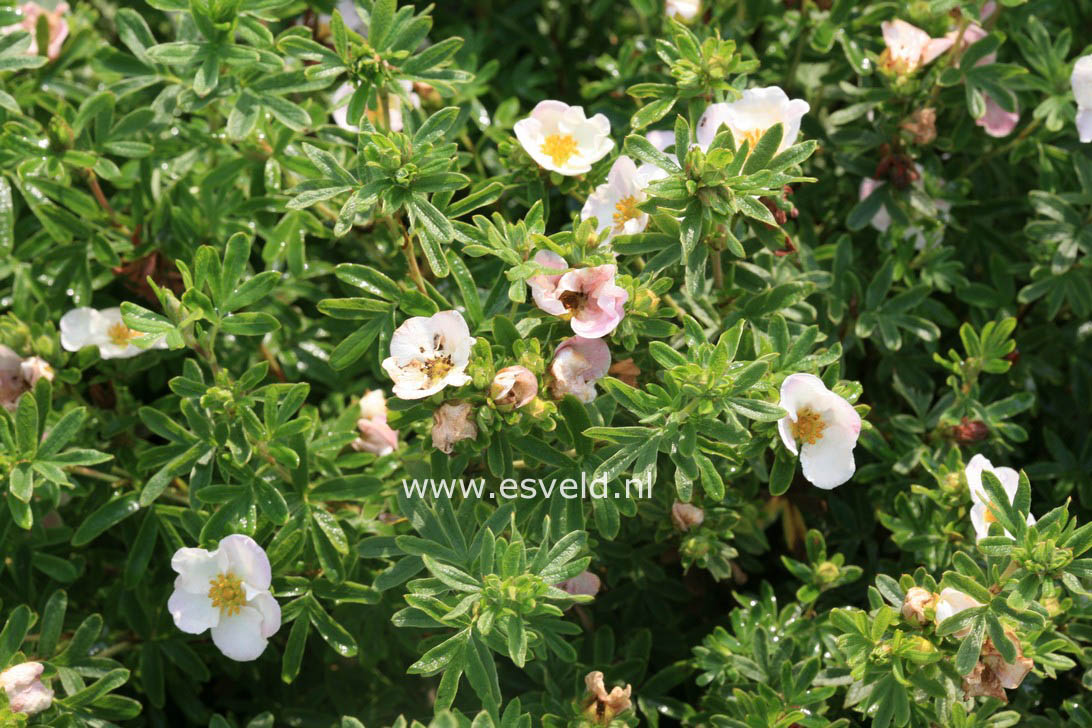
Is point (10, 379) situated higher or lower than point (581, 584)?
higher

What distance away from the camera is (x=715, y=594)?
→ 3037 millimetres

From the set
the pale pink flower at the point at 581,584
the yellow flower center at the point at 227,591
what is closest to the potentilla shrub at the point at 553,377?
the yellow flower center at the point at 227,591

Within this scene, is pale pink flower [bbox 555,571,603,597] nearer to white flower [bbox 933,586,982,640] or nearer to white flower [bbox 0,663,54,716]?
white flower [bbox 933,586,982,640]

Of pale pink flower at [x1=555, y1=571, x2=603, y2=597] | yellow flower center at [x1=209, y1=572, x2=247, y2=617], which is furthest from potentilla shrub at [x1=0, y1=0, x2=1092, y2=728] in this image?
pale pink flower at [x1=555, y1=571, x2=603, y2=597]

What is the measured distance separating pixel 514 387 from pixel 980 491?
100 cm

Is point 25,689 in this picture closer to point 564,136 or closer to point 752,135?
point 564,136

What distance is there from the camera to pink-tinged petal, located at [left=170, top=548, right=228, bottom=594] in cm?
225

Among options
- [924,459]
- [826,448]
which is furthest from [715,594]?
[826,448]

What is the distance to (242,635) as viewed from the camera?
230cm

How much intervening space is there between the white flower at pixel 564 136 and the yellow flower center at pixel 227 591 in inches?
42.8

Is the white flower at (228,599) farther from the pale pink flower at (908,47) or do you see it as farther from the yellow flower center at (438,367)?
the pale pink flower at (908,47)

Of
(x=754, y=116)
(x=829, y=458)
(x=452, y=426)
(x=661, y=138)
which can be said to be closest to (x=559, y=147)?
(x=661, y=138)

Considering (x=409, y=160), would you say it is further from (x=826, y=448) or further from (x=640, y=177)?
(x=826, y=448)

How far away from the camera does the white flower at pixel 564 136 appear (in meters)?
2.43
